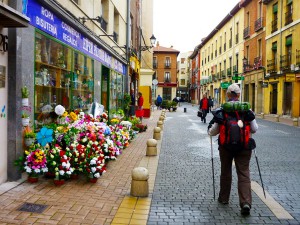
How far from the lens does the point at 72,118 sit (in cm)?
759

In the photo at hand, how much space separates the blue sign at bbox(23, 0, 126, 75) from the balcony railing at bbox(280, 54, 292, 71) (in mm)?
17850

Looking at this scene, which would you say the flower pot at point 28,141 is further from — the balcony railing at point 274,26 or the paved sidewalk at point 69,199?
the balcony railing at point 274,26

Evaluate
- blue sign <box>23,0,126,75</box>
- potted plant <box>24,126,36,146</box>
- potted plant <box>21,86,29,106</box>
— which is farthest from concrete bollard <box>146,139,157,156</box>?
potted plant <box>21,86,29,106</box>

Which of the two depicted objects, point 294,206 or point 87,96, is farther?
point 87,96

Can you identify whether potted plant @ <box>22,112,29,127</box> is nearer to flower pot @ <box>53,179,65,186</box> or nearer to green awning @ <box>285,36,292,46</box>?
flower pot @ <box>53,179,65,186</box>

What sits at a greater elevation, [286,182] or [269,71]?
[269,71]

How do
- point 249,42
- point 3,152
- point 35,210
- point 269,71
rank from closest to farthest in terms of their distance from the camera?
point 35,210
point 3,152
point 269,71
point 249,42

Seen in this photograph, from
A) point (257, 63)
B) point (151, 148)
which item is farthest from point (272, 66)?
point (151, 148)

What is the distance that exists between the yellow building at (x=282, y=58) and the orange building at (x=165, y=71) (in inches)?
1752

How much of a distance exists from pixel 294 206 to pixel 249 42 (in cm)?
3295

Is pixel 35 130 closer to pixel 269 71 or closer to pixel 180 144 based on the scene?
pixel 180 144

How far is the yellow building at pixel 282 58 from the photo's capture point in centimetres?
2502

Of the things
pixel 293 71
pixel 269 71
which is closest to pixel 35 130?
pixel 293 71

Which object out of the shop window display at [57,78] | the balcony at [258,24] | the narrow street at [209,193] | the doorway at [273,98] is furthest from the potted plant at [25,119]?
the balcony at [258,24]
